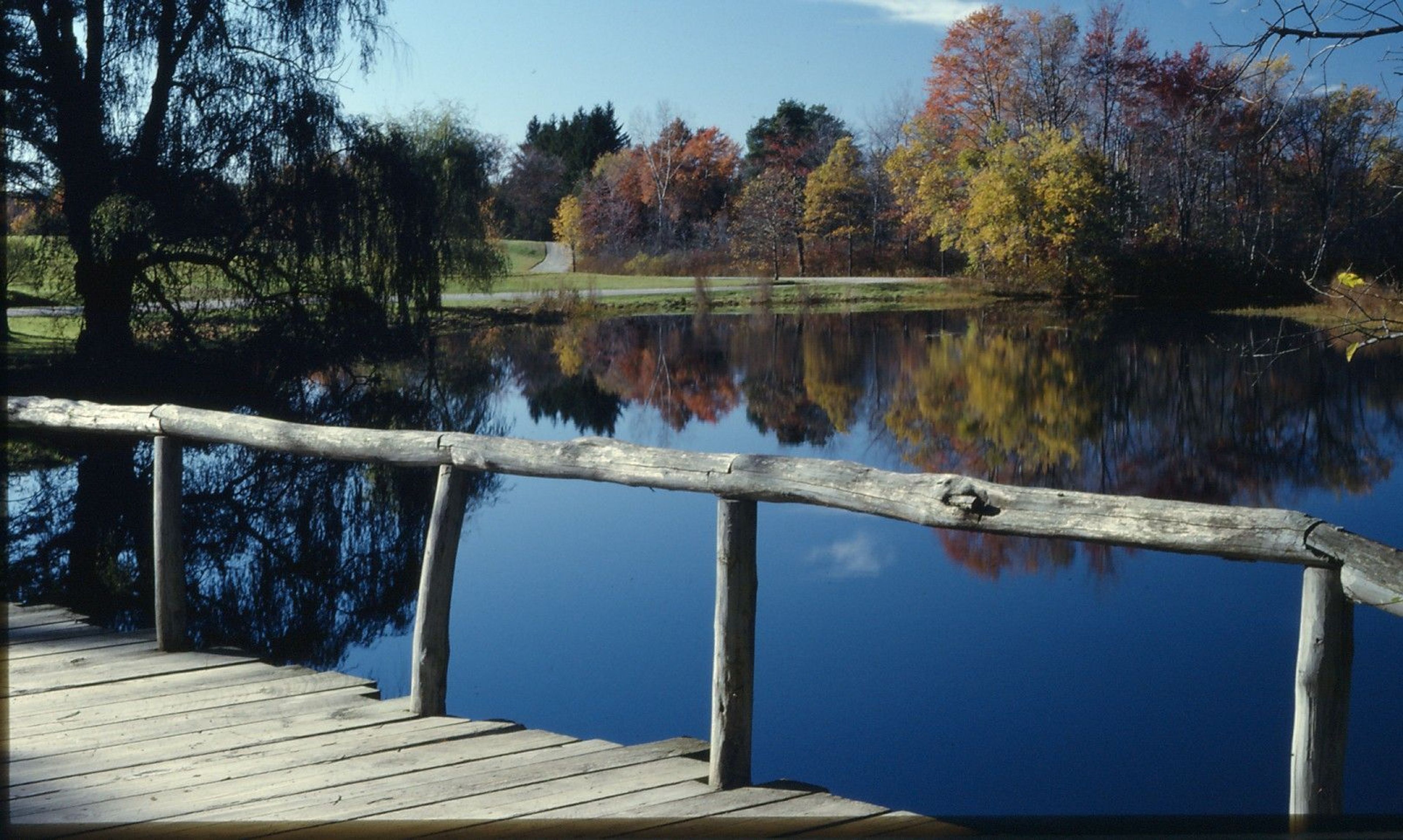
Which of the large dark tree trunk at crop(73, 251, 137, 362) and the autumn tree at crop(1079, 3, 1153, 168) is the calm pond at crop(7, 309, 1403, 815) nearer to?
the large dark tree trunk at crop(73, 251, 137, 362)

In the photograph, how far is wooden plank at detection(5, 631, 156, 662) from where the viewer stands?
4.19 m

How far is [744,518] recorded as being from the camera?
3.01 metres

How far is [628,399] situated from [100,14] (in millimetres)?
7746

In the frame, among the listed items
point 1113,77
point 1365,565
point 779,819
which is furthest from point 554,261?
point 1365,565

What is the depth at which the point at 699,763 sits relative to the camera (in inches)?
125

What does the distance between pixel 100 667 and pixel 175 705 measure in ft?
1.70

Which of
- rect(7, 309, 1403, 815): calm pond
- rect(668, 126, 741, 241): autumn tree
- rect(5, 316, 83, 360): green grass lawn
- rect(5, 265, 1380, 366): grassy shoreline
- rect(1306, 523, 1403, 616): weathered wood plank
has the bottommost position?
rect(7, 309, 1403, 815): calm pond

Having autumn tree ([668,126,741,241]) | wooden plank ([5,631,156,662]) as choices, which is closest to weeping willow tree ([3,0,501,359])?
autumn tree ([668,126,741,241])

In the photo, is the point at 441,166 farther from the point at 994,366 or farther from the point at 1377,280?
Result: the point at 1377,280

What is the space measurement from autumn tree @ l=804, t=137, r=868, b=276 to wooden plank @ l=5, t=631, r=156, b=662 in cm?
692

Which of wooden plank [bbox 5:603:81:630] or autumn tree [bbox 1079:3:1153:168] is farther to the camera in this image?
autumn tree [bbox 1079:3:1153:168]

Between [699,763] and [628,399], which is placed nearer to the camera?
[699,763]

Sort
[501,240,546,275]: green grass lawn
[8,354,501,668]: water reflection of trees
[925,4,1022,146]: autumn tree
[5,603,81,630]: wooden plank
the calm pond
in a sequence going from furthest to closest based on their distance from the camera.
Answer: [501,240,546,275]: green grass lawn
[925,4,1022,146]: autumn tree
[8,354,501,668]: water reflection of trees
the calm pond
[5,603,81,630]: wooden plank

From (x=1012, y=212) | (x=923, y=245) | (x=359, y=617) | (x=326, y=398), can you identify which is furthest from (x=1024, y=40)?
(x=326, y=398)
